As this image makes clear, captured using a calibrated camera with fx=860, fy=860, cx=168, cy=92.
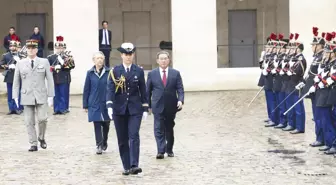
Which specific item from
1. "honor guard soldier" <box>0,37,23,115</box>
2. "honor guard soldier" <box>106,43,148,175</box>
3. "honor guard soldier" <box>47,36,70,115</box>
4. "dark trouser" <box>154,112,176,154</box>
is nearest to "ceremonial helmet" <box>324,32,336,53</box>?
"dark trouser" <box>154,112,176,154</box>

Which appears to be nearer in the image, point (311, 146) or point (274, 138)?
point (311, 146)

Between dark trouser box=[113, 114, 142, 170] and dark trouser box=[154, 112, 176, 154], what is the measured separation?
62.7 inches

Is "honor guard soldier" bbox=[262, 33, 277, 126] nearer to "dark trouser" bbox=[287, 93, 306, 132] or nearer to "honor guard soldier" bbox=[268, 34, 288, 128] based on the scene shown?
"honor guard soldier" bbox=[268, 34, 288, 128]

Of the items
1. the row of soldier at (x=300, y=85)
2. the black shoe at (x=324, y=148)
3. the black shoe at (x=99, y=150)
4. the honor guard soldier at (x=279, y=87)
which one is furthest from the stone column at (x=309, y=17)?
the black shoe at (x=99, y=150)

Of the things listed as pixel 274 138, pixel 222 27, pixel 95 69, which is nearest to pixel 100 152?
pixel 95 69

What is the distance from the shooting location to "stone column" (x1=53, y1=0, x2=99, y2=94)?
27.0 m

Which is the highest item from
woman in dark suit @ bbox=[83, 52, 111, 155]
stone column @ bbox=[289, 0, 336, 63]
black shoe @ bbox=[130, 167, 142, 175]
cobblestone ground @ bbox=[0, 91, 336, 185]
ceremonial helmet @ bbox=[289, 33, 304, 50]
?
stone column @ bbox=[289, 0, 336, 63]

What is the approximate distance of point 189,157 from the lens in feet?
46.6

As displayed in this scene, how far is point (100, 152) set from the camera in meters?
14.7

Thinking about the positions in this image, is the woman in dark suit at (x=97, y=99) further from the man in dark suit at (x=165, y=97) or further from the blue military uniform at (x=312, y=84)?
the blue military uniform at (x=312, y=84)

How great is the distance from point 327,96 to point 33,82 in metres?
5.06

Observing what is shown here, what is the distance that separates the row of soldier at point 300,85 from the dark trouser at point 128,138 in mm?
3570

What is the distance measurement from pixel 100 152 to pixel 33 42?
229cm

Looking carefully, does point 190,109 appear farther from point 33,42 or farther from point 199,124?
point 33,42
